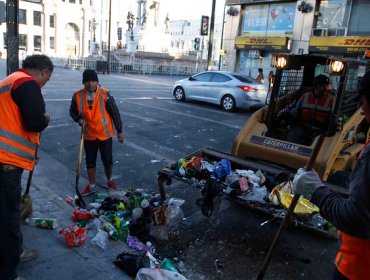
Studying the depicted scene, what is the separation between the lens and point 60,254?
3.39 m

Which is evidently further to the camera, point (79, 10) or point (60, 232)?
point (79, 10)

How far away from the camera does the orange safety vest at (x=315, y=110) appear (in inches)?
218

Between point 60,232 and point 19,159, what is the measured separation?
1.12m

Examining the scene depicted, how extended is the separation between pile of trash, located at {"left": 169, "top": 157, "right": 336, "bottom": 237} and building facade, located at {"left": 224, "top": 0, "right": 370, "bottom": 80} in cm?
1487

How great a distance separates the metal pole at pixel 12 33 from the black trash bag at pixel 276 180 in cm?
366

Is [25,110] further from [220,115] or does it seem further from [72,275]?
[220,115]

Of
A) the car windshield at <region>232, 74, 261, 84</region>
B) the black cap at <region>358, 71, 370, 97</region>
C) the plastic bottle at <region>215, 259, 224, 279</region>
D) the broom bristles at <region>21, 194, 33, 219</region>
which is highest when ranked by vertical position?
the black cap at <region>358, 71, 370, 97</region>

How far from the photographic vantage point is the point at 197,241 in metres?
4.16

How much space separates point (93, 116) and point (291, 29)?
17.9 metres

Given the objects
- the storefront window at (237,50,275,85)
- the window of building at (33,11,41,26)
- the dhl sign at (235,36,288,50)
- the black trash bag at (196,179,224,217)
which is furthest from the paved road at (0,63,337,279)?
the window of building at (33,11,41,26)

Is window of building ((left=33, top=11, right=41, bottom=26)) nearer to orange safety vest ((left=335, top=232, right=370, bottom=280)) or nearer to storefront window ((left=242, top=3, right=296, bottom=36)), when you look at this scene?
storefront window ((left=242, top=3, right=296, bottom=36))

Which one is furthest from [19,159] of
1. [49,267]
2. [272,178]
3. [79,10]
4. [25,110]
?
[79,10]

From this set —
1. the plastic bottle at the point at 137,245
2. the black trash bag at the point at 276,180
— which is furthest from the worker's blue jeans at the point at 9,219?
the black trash bag at the point at 276,180

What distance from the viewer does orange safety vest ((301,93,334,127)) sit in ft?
18.1
